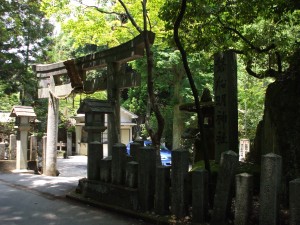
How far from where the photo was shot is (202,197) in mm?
5098

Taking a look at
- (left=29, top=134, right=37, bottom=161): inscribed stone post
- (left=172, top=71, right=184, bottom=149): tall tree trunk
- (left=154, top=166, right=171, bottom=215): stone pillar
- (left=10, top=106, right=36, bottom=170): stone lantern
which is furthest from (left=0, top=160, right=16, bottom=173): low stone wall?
(left=154, top=166, right=171, bottom=215): stone pillar

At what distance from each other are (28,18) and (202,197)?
21099 mm

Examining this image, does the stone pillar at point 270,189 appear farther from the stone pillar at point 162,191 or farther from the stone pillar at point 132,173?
the stone pillar at point 132,173

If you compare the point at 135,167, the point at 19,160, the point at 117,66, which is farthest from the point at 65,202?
the point at 19,160

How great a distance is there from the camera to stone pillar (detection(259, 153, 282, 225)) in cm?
427

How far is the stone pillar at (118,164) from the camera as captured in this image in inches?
264

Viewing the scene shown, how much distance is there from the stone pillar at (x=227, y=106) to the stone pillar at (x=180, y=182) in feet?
6.80

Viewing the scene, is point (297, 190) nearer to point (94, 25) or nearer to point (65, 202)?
point (65, 202)

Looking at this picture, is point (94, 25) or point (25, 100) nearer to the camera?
point (94, 25)

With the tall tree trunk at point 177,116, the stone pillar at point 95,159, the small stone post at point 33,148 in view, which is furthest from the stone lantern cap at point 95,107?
the tall tree trunk at point 177,116

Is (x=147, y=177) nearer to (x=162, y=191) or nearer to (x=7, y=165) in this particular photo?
(x=162, y=191)

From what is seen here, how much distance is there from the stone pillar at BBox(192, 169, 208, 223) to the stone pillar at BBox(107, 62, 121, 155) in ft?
16.8

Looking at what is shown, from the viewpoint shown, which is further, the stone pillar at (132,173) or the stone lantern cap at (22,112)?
the stone lantern cap at (22,112)

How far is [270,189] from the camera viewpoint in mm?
4309
